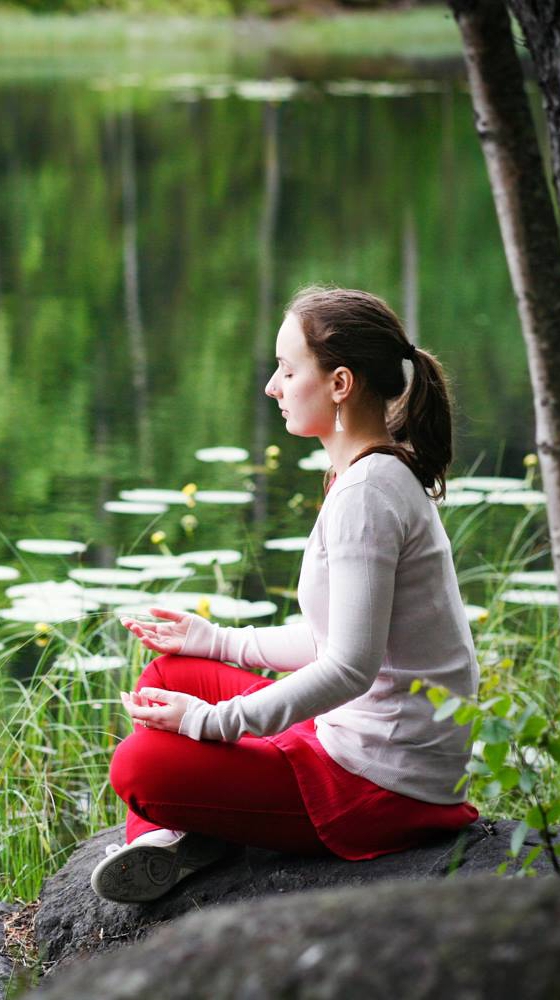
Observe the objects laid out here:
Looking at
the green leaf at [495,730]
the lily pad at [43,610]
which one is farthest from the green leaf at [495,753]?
the lily pad at [43,610]

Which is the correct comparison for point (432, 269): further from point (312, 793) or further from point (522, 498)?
point (312, 793)

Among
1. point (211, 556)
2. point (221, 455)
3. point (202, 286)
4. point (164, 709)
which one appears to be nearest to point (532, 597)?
point (211, 556)

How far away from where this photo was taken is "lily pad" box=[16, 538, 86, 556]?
14.5 feet

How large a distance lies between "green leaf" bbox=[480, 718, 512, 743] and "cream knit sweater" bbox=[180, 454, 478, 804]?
42 centimetres

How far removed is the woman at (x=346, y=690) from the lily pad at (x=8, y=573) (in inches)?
85.5

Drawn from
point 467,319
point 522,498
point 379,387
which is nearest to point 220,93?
point 467,319

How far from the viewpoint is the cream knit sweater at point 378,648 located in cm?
189

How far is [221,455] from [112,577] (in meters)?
1.74

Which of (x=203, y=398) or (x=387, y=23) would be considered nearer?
(x=203, y=398)

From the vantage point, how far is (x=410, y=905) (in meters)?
0.85

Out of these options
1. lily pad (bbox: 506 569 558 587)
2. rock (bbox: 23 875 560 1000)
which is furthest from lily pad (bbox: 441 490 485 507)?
rock (bbox: 23 875 560 1000)

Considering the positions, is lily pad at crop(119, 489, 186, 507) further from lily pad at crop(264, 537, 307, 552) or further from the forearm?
the forearm

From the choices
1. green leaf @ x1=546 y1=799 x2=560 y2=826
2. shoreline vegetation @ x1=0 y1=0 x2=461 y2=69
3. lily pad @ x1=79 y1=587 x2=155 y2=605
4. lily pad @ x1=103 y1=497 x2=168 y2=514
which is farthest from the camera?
shoreline vegetation @ x1=0 y1=0 x2=461 y2=69

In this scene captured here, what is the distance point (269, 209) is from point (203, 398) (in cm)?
690
